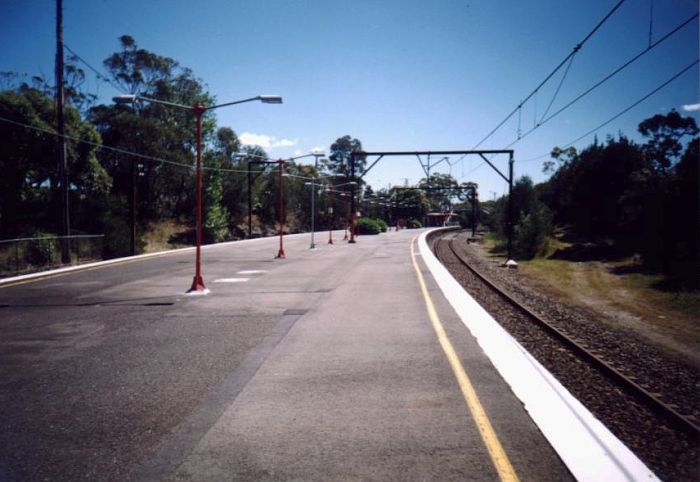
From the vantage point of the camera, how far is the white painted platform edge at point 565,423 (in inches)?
144

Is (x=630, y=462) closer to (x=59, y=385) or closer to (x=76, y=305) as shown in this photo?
(x=59, y=385)

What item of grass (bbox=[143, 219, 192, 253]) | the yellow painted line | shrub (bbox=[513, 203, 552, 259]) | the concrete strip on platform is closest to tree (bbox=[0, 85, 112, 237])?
grass (bbox=[143, 219, 192, 253])

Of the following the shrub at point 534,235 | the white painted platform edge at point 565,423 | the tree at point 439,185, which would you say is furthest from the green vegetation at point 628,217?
the tree at point 439,185

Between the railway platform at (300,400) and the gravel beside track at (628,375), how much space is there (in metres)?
0.50

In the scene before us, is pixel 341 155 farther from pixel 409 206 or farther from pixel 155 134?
pixel 155 134

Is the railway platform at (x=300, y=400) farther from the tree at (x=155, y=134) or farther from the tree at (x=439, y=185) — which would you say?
the tree at (x=439, y=185)

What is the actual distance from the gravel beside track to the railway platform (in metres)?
0.50

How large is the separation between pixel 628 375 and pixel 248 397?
611 cm

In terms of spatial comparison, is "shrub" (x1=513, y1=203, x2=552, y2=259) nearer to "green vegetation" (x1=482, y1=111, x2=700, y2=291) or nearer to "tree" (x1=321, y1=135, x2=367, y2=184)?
"green vegetation" (x1=482, y1=111, x2=700, y2=291)

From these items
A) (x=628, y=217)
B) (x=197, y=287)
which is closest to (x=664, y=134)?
(x=628, y=217)

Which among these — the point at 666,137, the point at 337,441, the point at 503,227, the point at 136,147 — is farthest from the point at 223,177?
the point at 666,137

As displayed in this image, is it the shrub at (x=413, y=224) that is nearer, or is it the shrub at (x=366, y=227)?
the shrub at (x=366, y=227)

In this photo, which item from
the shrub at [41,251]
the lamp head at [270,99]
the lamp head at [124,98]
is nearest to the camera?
the lamp head at [124,98]

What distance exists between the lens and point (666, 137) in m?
67.1
